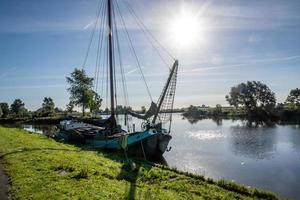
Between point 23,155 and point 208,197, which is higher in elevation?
point 23,155

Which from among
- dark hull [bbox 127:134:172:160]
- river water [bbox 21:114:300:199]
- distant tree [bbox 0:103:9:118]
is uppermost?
distant tree [bbox 0:103:9:118]

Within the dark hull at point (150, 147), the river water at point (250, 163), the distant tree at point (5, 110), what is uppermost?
the distant tree at point (5, 110)

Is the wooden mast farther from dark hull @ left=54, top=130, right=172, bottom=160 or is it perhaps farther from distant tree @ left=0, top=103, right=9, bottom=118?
distant tree @ left=0, top=103, right=9, bottom=118

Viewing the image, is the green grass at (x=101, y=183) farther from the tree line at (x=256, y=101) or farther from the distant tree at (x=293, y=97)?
the distant tree at (x=293, y=97)

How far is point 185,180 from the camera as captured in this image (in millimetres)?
19266

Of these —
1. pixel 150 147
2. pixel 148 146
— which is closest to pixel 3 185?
pixel 148 146

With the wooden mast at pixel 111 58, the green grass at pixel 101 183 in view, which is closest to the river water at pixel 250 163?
the green grass at pixel 101 183

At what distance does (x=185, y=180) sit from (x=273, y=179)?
392 inches

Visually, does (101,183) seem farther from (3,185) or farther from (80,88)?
(80,88)

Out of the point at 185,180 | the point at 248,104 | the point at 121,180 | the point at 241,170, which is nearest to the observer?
the point at 121,180

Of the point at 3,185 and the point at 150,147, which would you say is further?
the point at 150,147

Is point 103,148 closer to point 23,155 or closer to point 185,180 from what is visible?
point 23,155

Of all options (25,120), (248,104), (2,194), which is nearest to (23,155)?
(2,194)

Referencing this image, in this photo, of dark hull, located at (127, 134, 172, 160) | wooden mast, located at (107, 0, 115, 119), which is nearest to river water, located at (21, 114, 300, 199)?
dark hull, located at (127, 134, 172, 160)
